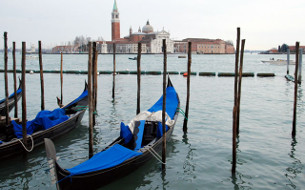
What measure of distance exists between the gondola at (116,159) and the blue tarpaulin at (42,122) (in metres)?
1.44

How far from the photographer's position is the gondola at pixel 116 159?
3.16 meters

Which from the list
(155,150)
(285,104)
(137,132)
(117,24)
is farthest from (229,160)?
(117,24)

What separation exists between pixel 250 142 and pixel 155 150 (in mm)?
1961

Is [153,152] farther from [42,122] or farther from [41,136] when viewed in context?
[42,122]

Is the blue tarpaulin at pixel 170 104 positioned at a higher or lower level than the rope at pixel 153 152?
higher

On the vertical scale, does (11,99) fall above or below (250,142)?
above

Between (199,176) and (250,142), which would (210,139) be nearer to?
(250,142)

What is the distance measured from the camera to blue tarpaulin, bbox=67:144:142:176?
3.32 m

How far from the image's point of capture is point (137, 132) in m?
4.74

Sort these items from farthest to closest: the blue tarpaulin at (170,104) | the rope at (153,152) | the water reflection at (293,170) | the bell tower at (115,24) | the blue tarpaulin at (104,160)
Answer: the bell tower at (115,24) < the blue tarpaulin at (170,104) < the rope at (153,152) < the water reflection at (293,170) < the blue tarpaulin at (104,160)

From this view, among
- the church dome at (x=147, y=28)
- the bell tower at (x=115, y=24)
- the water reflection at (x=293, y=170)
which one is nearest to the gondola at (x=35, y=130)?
the water reflection at (x=293, y=170)

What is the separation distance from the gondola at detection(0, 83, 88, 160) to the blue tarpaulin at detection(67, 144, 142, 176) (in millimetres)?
1552

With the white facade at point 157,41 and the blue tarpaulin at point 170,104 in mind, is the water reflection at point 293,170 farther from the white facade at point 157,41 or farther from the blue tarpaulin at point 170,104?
the white facade at point 157,41

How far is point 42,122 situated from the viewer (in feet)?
17.2
